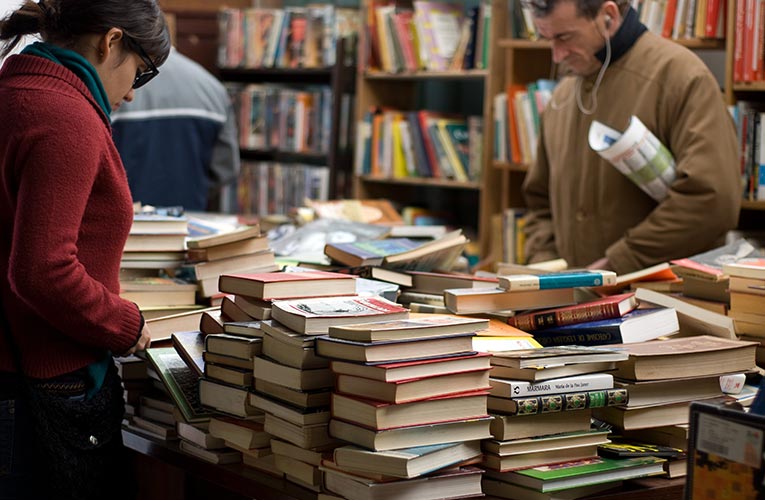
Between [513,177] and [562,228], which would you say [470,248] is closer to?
[513,177]

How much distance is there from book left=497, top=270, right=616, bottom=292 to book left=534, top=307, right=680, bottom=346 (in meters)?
0.08

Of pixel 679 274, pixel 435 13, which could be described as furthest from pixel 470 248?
pixel 679 274

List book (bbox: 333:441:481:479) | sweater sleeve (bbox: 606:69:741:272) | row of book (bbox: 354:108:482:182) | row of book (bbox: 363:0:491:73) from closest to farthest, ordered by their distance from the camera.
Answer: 1. book (bbox: 333:441:481:479)
2. sweater sleeve (bbox: 606:69:741:272)
3. row of book (bbox: 363:0:491:73)
4. row of book (bbox: 354:108:482:182)

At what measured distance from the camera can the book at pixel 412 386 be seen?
55.6 inches

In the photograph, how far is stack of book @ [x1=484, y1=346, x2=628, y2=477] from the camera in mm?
1516

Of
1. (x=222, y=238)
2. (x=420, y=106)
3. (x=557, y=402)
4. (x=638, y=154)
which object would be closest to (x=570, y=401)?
(x=557, y=402)

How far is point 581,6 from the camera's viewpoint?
2.83 meters

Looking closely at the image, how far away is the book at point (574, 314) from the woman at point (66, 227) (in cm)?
68

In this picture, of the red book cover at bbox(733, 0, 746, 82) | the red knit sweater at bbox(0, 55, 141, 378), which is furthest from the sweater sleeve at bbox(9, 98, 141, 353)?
the red book cover at bbox(733, 0, 746, 82)

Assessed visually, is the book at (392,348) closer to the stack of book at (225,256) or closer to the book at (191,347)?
the book at (191,347)

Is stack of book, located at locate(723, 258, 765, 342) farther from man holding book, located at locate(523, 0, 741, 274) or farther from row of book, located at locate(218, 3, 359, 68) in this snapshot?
row of book, located at locate(218, 3, 359, 68)

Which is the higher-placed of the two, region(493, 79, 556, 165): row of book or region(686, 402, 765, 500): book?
region(493, 79, 556, 165): row of book

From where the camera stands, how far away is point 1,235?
1.57 m

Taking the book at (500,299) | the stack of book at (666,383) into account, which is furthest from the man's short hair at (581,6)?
the stack of book at (666,383)
